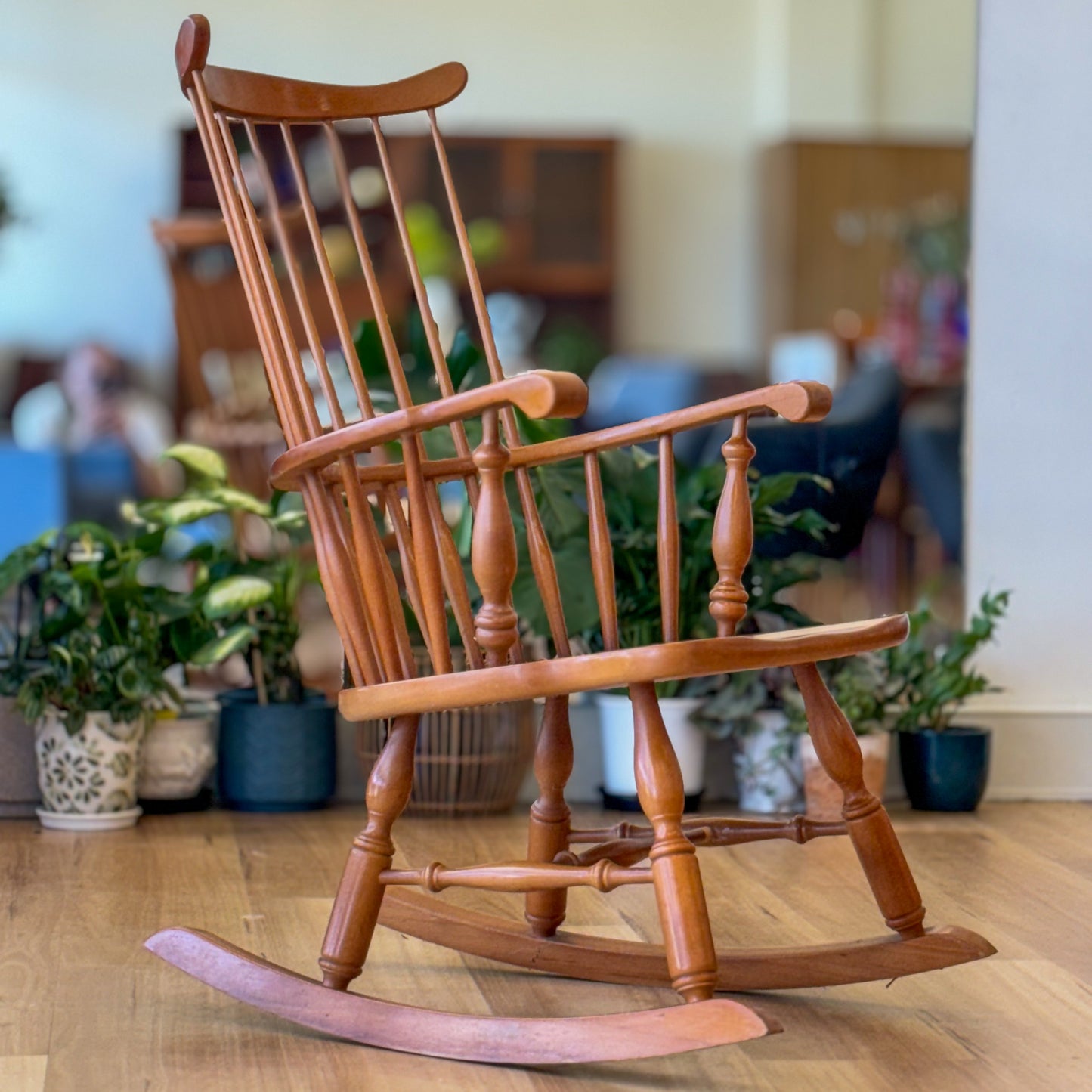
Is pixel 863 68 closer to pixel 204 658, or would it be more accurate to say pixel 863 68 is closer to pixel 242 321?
pixel 242 321

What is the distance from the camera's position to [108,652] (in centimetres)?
258

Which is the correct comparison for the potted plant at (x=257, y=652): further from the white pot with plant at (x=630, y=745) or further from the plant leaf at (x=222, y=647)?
the white pot with plant at (x=630, y=745)

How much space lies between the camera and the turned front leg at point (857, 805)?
163cm

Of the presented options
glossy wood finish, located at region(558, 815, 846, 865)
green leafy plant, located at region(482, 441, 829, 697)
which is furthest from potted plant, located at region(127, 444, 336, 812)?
glossy wood finish, located at region(558, 815, 846, 865)

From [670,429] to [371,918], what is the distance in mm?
539

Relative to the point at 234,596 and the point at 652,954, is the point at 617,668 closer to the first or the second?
the point at 652,954

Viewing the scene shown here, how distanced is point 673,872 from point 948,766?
1.43m

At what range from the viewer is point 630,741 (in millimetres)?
2709

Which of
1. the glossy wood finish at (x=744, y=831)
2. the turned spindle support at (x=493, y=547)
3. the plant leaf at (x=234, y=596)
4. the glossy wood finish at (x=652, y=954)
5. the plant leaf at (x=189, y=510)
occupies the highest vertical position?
the turned spindle support at (x=493, y=547)

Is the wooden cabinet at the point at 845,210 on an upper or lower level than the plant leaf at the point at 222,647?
upper

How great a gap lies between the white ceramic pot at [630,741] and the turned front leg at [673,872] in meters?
1.23

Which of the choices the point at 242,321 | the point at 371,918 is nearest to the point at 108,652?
the point at 371,918

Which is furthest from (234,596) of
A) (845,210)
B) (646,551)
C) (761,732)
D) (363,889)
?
(845,210)

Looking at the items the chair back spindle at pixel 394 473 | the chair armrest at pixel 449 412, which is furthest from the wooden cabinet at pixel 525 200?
the chair armrest at pixel 449 412
